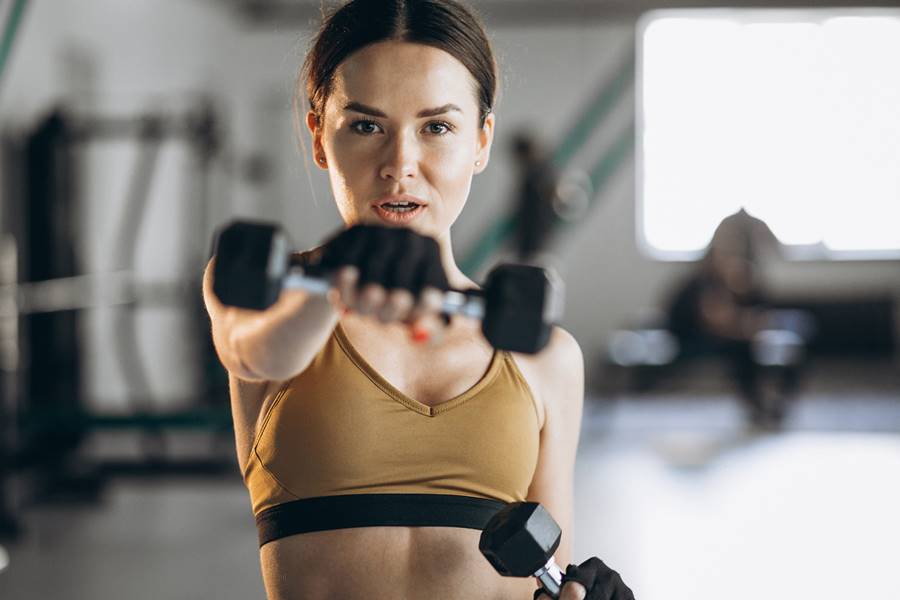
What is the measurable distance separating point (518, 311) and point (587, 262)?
799 centimetres

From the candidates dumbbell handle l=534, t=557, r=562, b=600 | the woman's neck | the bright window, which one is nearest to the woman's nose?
the woman's neck

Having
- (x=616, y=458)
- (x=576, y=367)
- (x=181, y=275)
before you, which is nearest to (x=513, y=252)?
(x=616, y=458)

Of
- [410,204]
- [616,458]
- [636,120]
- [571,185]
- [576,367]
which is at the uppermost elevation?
[636,120]

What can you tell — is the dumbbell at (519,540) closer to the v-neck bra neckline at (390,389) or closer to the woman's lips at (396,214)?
the v-neck bra neckline at (390,389)

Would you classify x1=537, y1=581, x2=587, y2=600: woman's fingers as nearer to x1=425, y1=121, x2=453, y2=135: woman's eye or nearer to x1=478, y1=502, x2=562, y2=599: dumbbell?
x1=478, y1=502, x2=562, y2=599: dumbbell

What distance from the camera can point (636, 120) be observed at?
8.58 meters

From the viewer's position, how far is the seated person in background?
6246 millimetres

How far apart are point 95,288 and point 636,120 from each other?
473 cm

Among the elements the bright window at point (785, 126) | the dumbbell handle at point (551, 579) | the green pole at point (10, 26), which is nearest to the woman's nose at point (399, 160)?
the dumbbell handle at point (551, 579)

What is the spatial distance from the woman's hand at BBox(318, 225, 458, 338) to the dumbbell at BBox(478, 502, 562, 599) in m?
0.28

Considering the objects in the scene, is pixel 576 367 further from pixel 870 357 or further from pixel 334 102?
pixel 870 357

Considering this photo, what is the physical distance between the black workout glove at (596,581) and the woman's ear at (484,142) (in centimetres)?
40

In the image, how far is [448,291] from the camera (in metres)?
0.69

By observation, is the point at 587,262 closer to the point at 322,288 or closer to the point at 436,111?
the point at 436,111
